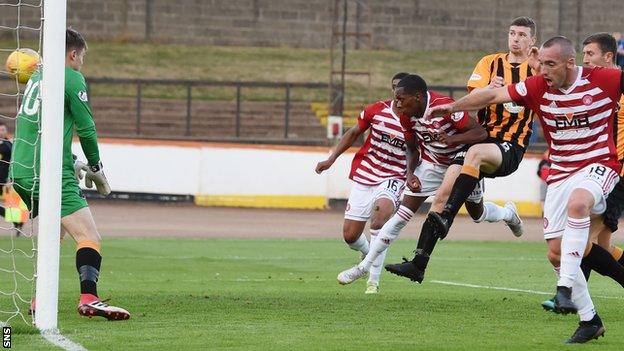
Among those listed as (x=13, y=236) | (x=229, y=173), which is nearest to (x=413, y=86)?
(x=13, y=236)

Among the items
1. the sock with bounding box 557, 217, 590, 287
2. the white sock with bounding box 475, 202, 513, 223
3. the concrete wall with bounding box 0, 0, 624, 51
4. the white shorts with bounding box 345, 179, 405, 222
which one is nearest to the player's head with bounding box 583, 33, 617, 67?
the sock with bounding box 557, 217, 590, 287

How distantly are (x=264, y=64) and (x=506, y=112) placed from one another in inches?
1294

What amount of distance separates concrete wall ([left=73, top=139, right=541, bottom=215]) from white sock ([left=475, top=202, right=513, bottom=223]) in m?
15.8

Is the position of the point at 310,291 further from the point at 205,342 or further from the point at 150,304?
the point at 205,342

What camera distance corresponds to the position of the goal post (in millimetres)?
8711

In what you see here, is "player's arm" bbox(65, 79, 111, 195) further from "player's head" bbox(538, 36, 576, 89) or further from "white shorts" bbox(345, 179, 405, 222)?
"white shorts" bbox(345, 179, 405, 222)

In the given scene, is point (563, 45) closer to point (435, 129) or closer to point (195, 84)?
point (435, 129)

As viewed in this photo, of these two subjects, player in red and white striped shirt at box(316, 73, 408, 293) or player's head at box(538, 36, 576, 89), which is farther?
player in red and white striped shirt at box(316, 73, 408, 293)

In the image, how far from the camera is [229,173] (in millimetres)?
28859

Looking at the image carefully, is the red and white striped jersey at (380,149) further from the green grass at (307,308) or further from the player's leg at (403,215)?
the green grass at (307,308)

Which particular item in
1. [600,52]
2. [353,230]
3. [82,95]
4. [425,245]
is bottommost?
[353,230]

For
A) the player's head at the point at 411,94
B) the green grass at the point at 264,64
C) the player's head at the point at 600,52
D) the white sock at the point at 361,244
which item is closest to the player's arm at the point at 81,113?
the player's head at the point at 411,94

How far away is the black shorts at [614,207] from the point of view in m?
10.4

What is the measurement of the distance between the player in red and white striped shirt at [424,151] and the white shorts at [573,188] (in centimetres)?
184
